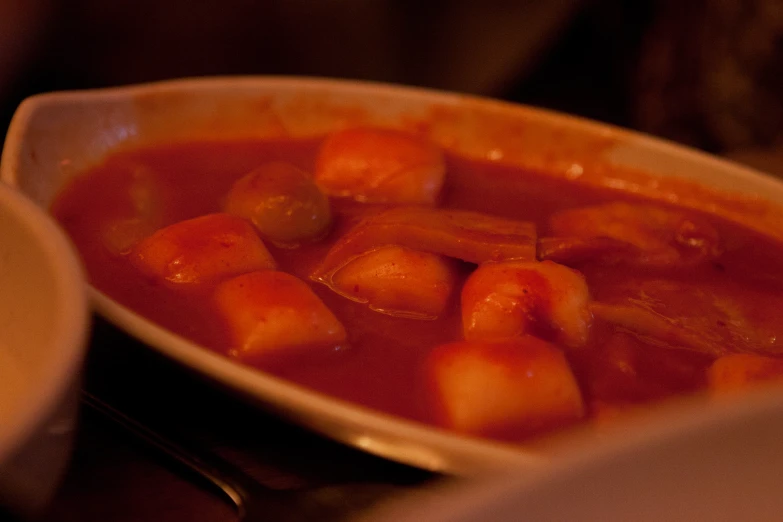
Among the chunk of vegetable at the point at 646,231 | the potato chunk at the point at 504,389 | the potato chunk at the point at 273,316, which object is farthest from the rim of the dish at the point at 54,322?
the chunk of vegetable at the point at 646,231

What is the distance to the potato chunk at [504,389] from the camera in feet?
2.72

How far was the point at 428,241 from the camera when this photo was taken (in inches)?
43.4

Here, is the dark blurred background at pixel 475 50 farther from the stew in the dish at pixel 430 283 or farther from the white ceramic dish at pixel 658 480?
the white ceramic dish at pixel 658 480

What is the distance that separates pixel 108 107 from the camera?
137 centimetres

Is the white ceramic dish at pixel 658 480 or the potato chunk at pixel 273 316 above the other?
the white ceramic dish at pixel 658 480

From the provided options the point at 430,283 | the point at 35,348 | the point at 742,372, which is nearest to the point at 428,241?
the point at 430,283

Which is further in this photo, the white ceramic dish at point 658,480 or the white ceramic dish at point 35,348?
the white ceramic dish at point 35,348

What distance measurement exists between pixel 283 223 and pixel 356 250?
0.12 meters

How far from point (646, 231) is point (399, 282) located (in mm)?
456

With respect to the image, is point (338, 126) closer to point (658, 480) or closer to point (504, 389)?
point (504, 389)

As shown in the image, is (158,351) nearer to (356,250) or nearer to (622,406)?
(356,250)

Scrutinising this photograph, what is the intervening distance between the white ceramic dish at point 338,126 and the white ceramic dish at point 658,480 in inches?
38.4

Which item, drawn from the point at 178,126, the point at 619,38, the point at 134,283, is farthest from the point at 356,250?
the point at 619,38

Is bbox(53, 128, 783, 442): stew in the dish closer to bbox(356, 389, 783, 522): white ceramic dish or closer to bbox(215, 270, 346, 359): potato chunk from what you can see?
bbox(215, 270, 346, 359): potato chunk
